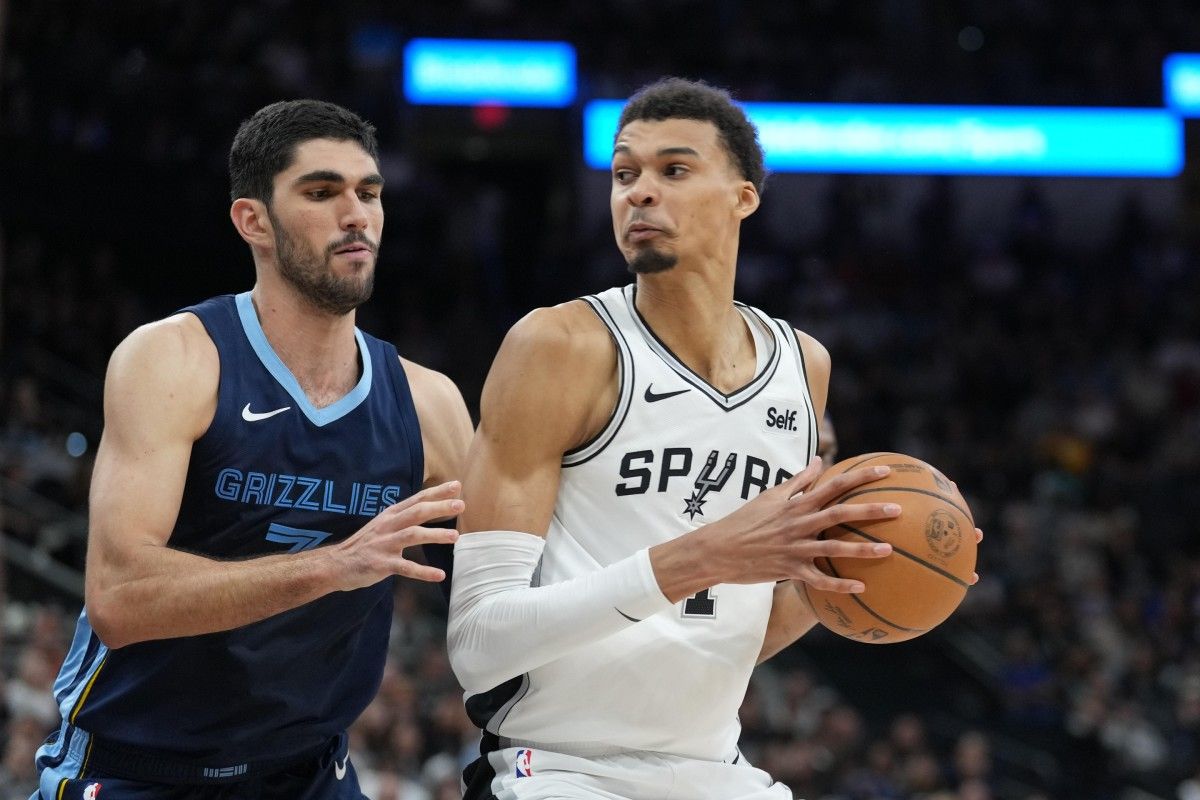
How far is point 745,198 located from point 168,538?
5.79 feet

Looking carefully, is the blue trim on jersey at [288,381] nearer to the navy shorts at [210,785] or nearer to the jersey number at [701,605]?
the navy shorts at [210,785]

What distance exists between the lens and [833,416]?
1711 cm

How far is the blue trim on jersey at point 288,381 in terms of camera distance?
4.07 metres

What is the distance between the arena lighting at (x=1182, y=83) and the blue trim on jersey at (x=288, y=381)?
17.2 meters

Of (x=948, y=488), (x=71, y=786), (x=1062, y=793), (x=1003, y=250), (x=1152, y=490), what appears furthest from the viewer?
(x=1003, y=250)

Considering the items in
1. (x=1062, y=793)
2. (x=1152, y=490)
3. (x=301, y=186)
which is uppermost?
(x=301, y=186)

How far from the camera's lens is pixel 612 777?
3.72 meters

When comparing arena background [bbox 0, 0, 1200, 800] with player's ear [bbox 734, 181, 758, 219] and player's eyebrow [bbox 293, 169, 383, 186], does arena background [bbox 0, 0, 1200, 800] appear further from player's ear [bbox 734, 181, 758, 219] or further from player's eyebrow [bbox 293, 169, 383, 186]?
player's ear [bbox 734, 181, 758, 219]

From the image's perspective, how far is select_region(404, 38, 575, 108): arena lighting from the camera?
19.0 m

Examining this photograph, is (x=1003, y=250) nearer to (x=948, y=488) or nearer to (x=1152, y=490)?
(x=1152, y=490)

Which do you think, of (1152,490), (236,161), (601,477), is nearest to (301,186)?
(236,161)

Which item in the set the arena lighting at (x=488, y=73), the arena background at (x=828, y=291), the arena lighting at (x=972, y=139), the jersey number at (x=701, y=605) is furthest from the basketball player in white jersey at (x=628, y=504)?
the arena lighting at (x=488, y=73)

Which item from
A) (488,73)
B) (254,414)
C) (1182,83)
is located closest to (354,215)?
(254,414)

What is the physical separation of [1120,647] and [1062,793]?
2191 mm
